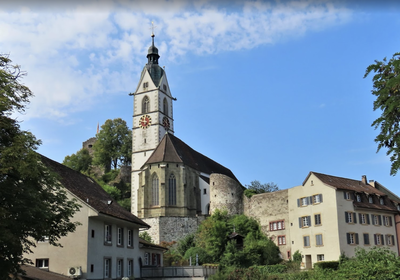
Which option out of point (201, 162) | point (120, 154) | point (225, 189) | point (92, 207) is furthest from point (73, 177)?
point (120, 154)

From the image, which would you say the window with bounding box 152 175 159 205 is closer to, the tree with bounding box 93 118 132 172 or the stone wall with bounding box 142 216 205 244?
the stone wall with bounding box 142 216 205 244

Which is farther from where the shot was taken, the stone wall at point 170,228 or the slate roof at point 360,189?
the stone wall at point 170,228

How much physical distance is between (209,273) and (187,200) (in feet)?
67.3

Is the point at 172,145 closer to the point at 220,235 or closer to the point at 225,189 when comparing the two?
the point at 225,189

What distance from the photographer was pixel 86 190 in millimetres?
30625

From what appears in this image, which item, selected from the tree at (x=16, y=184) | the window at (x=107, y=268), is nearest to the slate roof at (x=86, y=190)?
the window at (x=107, y=268)

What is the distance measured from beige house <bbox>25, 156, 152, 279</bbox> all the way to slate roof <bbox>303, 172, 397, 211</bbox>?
20.7 metres

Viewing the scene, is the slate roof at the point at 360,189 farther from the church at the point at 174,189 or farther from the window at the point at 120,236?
the window at the point at 120,236

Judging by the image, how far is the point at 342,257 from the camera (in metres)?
40.8

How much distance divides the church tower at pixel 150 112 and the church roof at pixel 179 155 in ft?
16.7

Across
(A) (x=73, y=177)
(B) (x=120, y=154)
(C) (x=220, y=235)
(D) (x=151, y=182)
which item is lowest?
(C) (x=220, y=235)

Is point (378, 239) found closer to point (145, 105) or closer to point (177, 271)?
point (177, 271)

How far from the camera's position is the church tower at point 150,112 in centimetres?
6806

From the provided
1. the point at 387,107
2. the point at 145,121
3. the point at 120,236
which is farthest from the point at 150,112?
the point at 387,107
